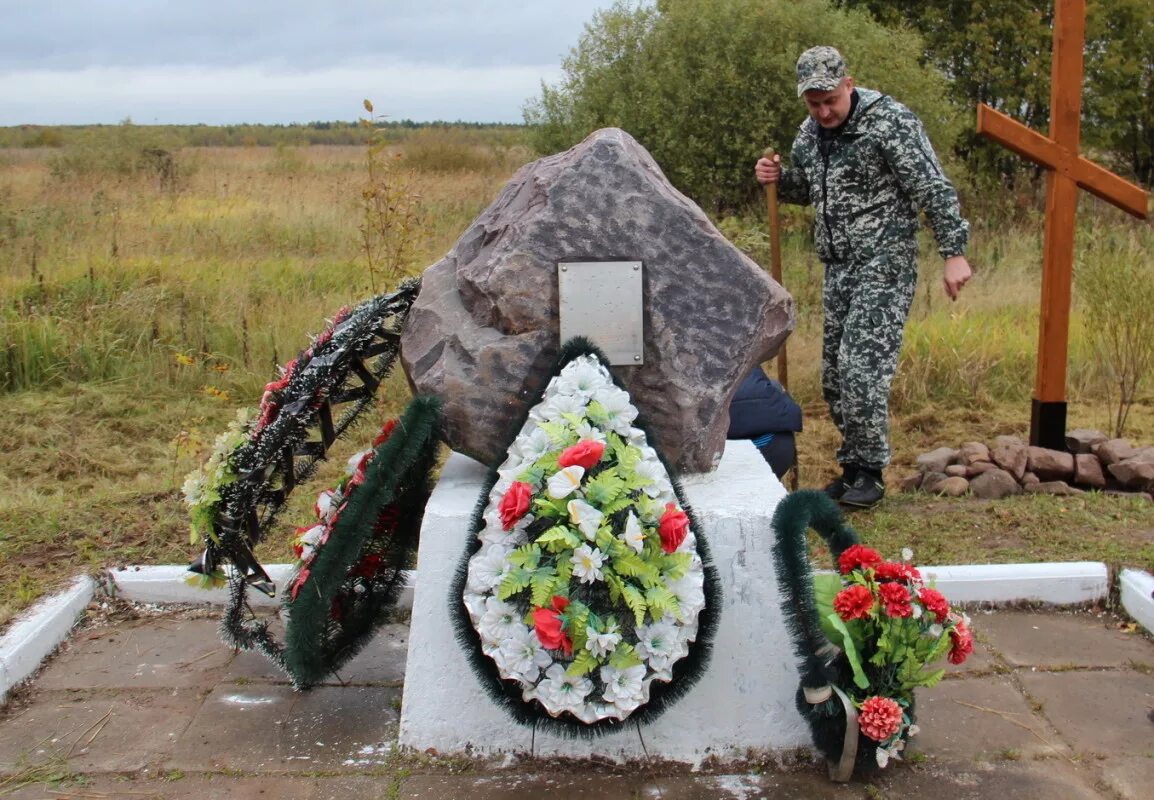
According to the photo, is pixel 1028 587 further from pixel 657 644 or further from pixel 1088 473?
pixel 657 644

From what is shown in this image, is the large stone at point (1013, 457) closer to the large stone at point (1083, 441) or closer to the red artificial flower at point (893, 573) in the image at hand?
the large stone at point (1083, 441)

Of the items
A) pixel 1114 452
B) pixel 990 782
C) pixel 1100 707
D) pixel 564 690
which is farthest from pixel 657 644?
pixel 1114 452

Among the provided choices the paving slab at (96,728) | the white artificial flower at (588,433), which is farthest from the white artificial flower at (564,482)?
the paving slab at (96,728)

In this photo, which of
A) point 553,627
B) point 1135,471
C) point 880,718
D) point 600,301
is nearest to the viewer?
point 553,627

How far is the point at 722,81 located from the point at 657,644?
28.9 ft

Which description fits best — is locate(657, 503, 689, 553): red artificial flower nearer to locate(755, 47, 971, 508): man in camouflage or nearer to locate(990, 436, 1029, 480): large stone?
locate(755, 47, 971, 508): man in camouflage

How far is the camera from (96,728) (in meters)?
3.30

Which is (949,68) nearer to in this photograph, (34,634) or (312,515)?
(312,515)

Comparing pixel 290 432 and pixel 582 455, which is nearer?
pixel 582 455

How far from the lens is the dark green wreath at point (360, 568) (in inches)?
122

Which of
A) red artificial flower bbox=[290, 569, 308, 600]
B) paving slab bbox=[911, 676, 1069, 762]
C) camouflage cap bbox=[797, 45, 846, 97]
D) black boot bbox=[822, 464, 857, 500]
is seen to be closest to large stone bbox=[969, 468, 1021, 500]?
black boot bbox=[822, 464, 857, 500]

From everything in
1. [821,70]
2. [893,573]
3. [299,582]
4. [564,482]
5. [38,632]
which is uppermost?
[821,70]

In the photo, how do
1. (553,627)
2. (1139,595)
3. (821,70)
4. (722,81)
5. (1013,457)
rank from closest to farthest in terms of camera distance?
(553,627), (1139,595), (821,70), (1013,457), (722,81)

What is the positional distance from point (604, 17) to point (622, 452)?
9678 millimetres
